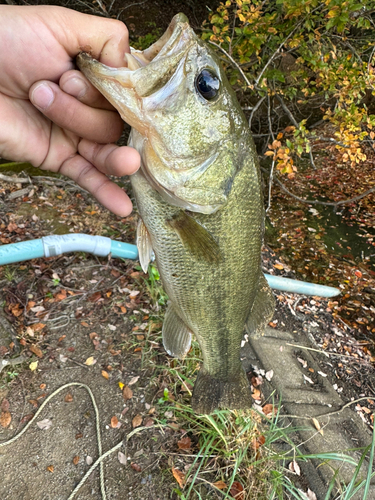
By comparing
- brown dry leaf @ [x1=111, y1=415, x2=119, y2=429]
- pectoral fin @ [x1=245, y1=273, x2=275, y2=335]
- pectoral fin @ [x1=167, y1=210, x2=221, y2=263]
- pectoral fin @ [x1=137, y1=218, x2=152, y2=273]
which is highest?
pectoral fin @ [x1=167, y1=210, x2=221, y2=263]

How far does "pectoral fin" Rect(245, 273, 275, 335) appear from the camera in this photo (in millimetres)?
1960

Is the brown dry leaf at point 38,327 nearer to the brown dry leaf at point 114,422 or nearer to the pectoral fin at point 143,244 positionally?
the brown dry leaf at point 114,422

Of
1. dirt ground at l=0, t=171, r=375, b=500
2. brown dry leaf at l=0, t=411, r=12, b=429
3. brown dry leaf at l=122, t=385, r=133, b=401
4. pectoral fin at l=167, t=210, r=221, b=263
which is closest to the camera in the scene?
pectoral fin at l=167, t=210, r=221, b=263

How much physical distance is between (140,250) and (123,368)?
1.84 m

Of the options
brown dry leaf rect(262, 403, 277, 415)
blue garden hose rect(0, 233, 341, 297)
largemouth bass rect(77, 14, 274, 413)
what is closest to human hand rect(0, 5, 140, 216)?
largemouth bass rect(77, 14, 274, 413)

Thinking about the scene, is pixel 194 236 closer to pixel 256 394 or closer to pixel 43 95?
pixel 43 95

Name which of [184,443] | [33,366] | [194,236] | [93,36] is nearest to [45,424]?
[33,366]

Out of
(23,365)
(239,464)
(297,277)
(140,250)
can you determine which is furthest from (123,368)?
(297,277)

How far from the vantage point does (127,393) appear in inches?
116

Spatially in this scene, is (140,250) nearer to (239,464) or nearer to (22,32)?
(22,32)

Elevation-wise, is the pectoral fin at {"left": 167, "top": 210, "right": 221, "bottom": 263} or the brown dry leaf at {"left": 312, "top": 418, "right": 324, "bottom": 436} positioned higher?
the pectoral fin at {"left": 167, "top": 210, "right": 221, "bottom": 263}

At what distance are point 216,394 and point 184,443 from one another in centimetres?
91

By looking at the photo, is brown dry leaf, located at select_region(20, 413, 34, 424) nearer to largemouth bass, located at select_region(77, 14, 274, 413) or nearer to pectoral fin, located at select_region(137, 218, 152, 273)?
largemouth bass, located at select_region(77, 14, 274, 413)

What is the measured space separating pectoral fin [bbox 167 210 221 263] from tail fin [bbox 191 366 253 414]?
88cm
